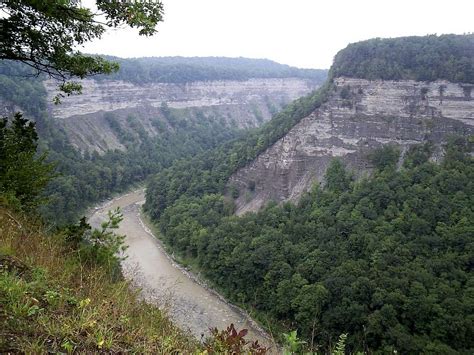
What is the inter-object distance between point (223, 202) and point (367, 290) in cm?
2435

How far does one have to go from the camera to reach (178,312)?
93.6 ft

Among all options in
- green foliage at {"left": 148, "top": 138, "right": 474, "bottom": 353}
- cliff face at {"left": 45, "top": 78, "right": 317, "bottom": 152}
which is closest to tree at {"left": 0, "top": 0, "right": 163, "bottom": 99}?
green foliage at {"left": 148, "top": 138, "right": 474, "bottom": 353}

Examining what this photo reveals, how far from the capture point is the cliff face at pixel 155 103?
7894cm

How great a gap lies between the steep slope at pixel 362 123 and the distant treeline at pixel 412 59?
13cm

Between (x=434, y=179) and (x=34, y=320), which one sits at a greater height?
(x=34, y=320)

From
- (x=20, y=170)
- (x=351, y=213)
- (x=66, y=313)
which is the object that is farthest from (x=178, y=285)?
(x=66, y=313)

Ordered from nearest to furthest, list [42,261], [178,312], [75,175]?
1. [42,261]
2. [178,312]
3. [75,175]

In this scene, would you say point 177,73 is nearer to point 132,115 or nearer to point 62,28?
point 132,115

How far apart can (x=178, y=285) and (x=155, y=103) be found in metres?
76.0

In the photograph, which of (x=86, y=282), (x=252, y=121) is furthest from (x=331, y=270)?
(x=252, y=121)

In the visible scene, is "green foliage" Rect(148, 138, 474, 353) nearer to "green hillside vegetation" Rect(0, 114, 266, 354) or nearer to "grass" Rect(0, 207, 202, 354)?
"green hillside vegetation" Rect(0, 114, 266, 354)

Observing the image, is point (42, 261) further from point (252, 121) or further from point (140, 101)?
point (252, 121)

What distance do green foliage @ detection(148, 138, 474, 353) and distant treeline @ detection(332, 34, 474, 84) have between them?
9.40m

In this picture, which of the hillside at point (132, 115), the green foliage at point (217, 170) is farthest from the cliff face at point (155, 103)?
the green foliage at point (217, 170)
